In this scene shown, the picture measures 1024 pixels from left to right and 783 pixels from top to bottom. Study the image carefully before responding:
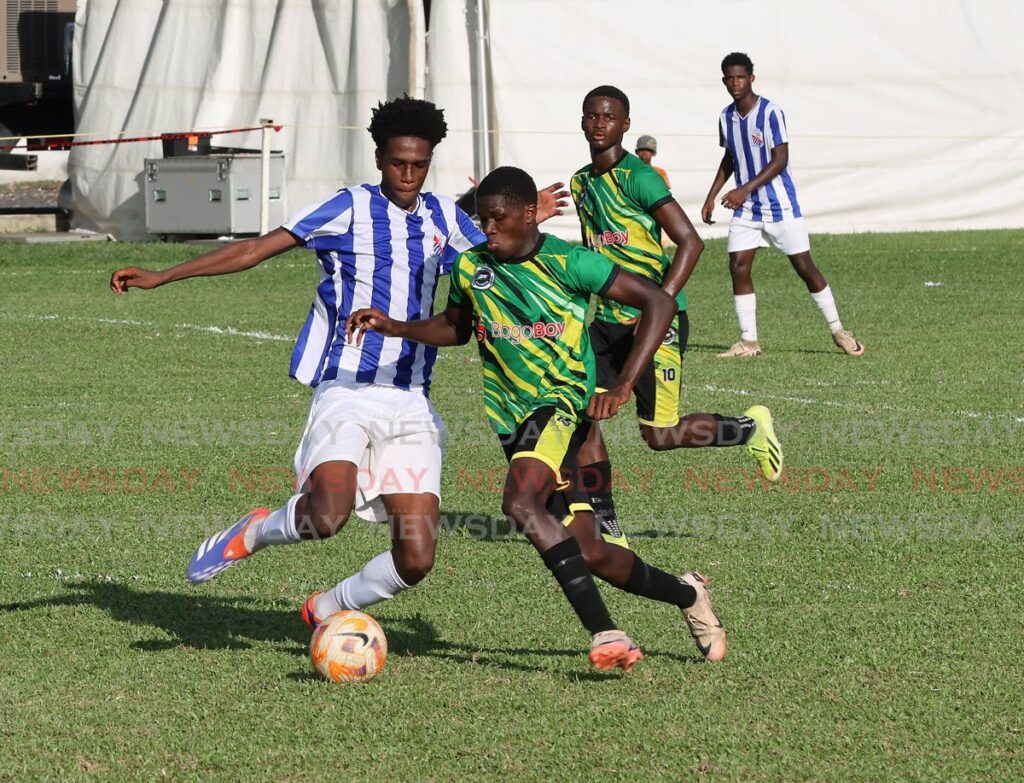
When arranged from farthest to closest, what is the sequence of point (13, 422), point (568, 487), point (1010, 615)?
point (13, 422) < point (1010, 615) < point (568, 487)

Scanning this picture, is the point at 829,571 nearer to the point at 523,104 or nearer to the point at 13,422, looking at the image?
the point at 13,422

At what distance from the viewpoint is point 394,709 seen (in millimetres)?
5188

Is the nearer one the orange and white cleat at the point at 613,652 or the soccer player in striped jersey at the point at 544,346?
the orange and white cleat at the point at 613,652

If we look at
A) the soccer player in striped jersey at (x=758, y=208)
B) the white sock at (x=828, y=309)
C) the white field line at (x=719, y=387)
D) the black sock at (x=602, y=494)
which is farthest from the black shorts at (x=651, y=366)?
the white sock at (x=828, y=309)

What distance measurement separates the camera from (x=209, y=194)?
2438 centimetres

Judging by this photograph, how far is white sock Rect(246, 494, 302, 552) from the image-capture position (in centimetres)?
576

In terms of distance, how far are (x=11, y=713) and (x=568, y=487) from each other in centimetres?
199

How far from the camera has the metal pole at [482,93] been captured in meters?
25.3

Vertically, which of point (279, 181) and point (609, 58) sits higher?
point (609, 58)

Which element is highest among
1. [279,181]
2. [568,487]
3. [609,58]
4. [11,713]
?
[609,58]

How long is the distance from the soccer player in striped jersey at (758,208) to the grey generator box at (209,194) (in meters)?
→ 12.0

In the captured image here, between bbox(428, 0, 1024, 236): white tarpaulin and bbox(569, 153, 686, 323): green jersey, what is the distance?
1763 centimetres

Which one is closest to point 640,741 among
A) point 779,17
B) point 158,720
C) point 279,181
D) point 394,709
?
point 394,709

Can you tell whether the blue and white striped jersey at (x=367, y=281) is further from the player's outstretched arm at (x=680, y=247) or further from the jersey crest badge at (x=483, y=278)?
the player's outstretched arm at (x=680, y=247)
